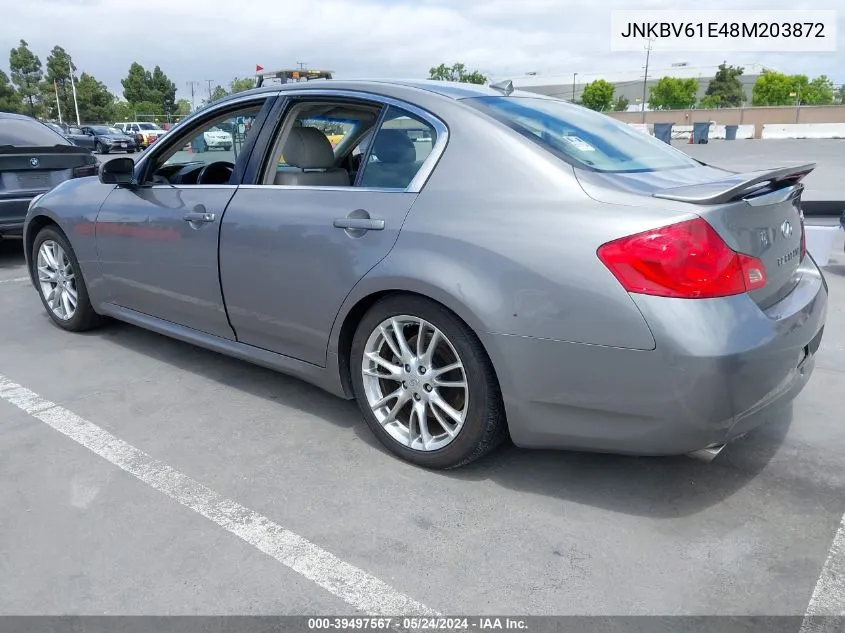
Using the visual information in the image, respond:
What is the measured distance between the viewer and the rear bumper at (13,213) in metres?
7.04

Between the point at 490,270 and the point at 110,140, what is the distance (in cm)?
3987

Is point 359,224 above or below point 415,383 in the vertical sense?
above

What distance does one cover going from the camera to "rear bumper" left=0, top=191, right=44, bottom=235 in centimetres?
704

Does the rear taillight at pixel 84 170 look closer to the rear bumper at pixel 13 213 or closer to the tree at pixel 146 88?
the rear bumper at pixel 13 213

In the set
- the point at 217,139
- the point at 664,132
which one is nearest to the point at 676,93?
the point at 664,132

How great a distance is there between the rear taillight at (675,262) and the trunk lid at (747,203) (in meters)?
0.07

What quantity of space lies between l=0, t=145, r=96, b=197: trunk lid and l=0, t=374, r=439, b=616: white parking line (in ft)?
14.3

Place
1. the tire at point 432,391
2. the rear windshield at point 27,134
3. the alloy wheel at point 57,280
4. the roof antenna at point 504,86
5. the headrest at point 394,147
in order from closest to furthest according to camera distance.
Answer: the tire at point 432,391 → the headrest at point 394,147 → the roof antenna at point 504,86 → the alloy wheel at point 57,280 → the rear windshield at point 27,134

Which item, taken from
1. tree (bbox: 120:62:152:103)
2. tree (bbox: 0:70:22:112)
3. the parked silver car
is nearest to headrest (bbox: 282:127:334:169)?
the parked silver car

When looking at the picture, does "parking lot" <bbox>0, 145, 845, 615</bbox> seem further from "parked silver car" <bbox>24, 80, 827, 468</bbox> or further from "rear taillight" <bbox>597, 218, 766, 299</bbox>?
"rear taillight" <bbox>597, 218, 766, 299</bbox>

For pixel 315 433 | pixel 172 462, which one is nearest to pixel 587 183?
pixel 315 433

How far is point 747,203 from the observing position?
250 cm

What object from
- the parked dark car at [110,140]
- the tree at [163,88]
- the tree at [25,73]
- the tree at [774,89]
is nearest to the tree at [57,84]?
the tree at [25,73]

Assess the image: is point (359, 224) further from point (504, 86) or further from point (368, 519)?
point (368, 519)
